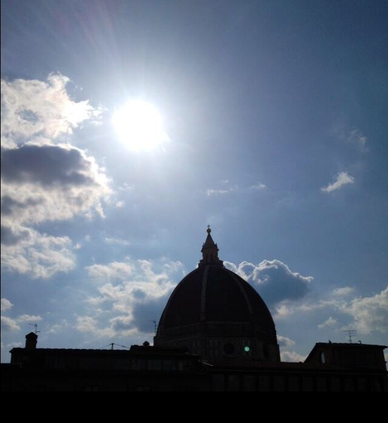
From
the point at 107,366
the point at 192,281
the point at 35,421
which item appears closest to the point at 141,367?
the point at 107,366

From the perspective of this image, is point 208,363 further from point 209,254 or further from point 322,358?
point 209,254

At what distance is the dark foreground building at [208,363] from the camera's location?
2973cm

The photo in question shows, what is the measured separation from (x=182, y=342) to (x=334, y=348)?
1066 inches

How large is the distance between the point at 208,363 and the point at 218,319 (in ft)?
92.1

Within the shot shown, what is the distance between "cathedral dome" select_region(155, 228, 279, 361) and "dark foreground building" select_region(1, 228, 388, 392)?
0.15m

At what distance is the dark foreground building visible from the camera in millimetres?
29734

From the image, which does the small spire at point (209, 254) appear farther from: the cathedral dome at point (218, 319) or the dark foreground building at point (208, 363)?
the dark foreground building at point (208, 363)

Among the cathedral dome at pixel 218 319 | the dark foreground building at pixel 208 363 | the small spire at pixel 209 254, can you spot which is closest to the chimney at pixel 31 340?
the dark foreground building at pixel 208 363

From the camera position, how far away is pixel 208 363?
130 ft

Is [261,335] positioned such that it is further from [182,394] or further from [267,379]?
[182,394]

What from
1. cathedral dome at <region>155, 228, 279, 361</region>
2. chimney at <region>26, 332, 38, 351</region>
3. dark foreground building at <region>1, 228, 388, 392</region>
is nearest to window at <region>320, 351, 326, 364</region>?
dark foreground building at <region>1, 228, 388, 392</region>

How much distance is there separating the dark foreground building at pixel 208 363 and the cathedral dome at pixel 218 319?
0.15 metres

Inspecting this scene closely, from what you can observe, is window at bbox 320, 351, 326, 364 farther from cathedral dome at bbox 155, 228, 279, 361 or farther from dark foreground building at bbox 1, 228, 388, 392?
cathedral dome at bbox 155, 228, 279, 361

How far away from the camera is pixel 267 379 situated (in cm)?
3672
